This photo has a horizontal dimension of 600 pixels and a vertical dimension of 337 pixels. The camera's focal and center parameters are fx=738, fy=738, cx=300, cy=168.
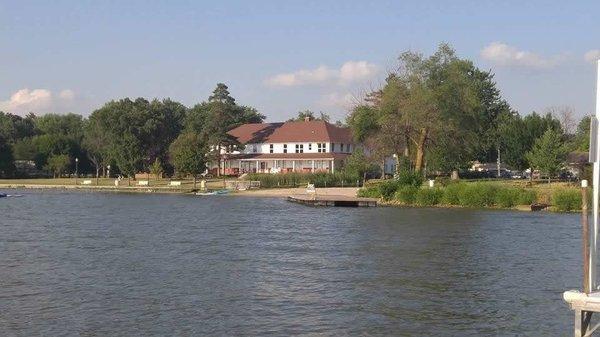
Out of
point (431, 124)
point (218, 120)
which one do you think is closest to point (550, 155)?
point (431, 124)

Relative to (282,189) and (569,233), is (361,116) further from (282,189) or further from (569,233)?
(569,233)

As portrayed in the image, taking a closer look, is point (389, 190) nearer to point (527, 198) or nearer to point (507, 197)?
point (507, 197)

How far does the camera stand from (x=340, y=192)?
81.4m

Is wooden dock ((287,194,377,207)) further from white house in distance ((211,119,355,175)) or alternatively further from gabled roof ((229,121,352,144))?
gabled roof ((229,121,352,144))

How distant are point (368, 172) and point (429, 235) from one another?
180 ft

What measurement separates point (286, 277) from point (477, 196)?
40.8 m

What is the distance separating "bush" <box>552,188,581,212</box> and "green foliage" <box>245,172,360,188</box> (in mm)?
34932

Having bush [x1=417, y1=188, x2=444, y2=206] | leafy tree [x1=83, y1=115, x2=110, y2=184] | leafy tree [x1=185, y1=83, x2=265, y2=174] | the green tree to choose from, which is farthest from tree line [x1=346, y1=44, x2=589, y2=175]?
leafy tree [x1=83, y1=115, x2=110, y2=184]

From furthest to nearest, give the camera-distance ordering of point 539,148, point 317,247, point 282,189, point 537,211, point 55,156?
point 55,156
point 282,189
point 539,148
point 537,211
point 317,247

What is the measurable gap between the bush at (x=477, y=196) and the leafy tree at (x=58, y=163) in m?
79.1

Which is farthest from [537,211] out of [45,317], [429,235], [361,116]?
[45,317]

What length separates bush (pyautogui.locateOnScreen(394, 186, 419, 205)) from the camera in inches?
2672

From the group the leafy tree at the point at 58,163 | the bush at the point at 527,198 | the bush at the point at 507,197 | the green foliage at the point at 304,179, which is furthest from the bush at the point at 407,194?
the leafy tree at the point at 58,163

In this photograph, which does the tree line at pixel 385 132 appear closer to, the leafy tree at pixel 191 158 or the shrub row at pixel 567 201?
the leafy tree at pixel 191 158
